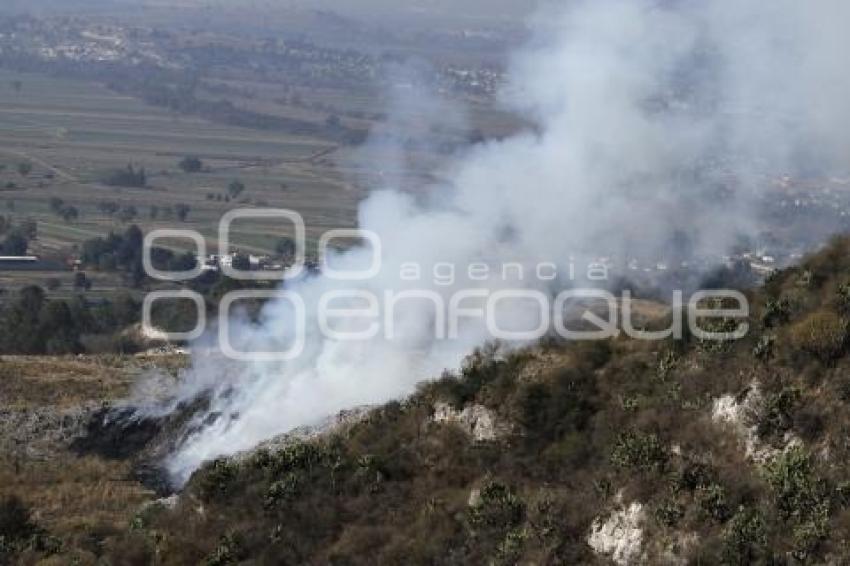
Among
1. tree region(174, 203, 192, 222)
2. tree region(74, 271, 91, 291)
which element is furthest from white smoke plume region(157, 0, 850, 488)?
tree region(174, 203, 192, 222)

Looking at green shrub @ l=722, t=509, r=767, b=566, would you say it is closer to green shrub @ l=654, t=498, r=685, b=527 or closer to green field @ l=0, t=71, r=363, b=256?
green shrub @ l=654, t=498, r=685, b=527

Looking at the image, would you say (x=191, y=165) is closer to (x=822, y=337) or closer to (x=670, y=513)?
(x=822, y=337)

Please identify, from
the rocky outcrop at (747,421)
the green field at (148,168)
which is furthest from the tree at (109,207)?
the rocky outcrop at (747,421)

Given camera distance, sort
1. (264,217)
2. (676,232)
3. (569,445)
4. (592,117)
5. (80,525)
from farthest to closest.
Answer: (264,217)
(676,232)
(592,117)
(80,525)
(569,445)

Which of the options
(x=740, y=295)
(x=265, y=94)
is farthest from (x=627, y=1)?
(x=265, y=94)

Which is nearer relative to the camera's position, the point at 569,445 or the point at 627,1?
the point at 569,445

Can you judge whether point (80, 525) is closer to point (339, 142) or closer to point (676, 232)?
point (676, 232)

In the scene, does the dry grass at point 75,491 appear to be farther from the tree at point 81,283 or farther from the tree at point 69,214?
the tree at point 69,214

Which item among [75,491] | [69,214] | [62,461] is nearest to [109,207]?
[69,214]
